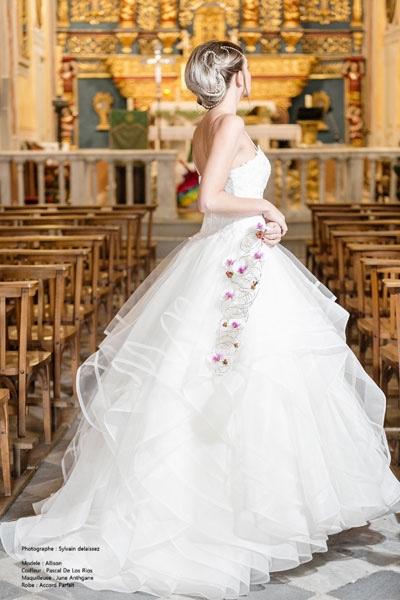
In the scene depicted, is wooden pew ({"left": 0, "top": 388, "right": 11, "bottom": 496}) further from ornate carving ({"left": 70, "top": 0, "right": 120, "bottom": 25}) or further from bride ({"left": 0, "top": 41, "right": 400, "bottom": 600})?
ornate carving ({"left": 70, "top": 0, "right": 120, "bottom": 25})

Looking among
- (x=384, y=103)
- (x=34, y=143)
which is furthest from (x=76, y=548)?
(x=384, y=103)

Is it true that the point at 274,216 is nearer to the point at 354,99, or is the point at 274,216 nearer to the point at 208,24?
the point at 208,24

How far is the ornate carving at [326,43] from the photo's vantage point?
19.3 meters

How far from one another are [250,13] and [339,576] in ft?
54.3

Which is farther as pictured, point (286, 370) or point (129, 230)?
point (129, 230)

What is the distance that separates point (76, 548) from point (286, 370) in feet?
2.90

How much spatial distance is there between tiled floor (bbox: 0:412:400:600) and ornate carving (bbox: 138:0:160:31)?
16.1 meters

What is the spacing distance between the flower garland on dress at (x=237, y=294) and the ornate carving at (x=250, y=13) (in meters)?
15.9

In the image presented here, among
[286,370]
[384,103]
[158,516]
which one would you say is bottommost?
[158,516]

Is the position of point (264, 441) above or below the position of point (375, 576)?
above

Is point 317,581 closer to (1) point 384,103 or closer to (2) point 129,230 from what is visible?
(2) point 129,230

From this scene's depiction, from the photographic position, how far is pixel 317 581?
353cm

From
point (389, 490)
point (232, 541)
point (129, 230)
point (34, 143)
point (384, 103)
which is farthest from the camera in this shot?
point (384, 103)

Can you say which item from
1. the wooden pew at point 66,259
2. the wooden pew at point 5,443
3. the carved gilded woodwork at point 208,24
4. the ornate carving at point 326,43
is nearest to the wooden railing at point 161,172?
the wooden pew at point 66,259
